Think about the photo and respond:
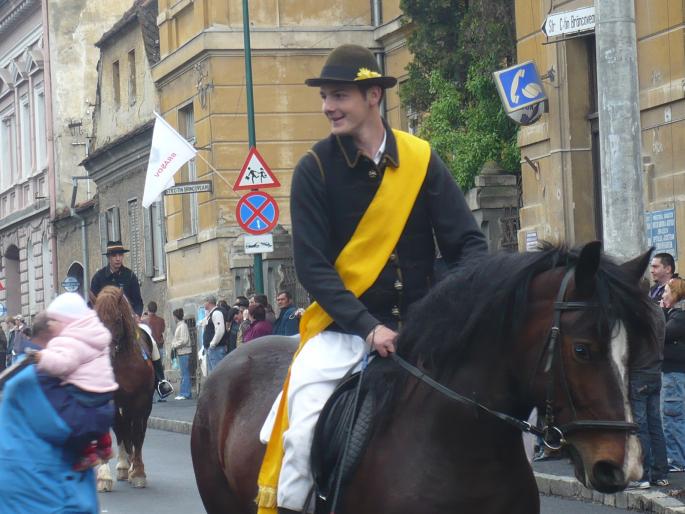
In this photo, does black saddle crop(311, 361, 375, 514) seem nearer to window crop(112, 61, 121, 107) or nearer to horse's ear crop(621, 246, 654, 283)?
horse's ear crop(621, 246, 654, 283)

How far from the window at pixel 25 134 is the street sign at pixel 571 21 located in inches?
1621

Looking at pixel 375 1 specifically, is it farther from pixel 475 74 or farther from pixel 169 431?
pixel 169 431

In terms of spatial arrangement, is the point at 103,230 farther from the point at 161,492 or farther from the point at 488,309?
the point at 488,309

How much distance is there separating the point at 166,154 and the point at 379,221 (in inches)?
886

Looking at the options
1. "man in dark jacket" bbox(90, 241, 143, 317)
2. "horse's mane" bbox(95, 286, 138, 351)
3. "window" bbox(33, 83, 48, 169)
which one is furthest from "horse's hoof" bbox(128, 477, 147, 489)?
"window" bbox(33, 83, 48, 169)

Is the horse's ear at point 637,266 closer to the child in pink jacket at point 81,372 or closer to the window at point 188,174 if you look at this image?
the child in pink jacket at point 81,372

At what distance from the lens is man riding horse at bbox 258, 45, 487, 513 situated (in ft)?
19.2

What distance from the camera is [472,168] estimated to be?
24.5 m

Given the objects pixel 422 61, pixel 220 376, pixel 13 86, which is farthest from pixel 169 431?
pixel 13 86

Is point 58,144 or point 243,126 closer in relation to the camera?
point 243,126

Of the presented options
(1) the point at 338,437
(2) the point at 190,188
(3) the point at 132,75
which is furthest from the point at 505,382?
(3) the point at 132,75

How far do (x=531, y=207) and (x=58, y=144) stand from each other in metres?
32.7

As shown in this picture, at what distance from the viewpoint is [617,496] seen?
39.4ft

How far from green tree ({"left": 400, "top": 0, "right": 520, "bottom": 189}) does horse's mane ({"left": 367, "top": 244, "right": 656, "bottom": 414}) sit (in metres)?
19.1
